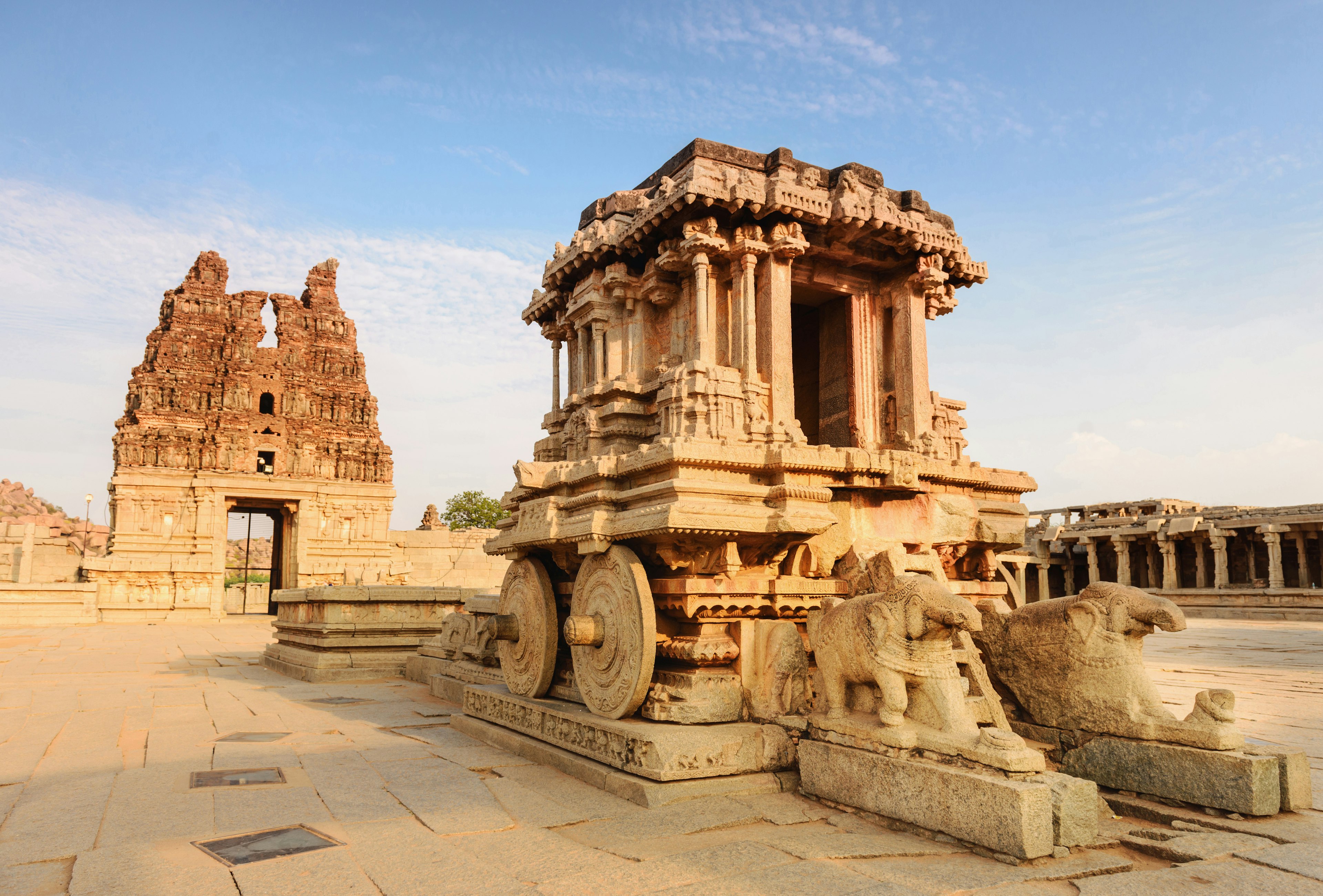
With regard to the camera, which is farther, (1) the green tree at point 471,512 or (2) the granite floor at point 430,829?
(1) the green tree at point 471,512

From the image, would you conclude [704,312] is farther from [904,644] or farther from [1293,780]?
[1293,780]

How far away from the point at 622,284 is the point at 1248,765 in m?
5.35

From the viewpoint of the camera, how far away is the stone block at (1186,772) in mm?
3822

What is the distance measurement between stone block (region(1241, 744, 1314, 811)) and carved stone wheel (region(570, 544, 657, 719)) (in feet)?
9.84

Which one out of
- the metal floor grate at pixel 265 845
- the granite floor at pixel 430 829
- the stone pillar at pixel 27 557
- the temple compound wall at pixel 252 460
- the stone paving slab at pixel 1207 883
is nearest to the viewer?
the stone paving slab at pixel 1207 883

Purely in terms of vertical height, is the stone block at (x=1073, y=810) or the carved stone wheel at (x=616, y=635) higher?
the carved stone wheel at (x=616, y=635)

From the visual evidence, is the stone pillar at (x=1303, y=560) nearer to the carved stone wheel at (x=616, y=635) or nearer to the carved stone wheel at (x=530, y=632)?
the carved stone wheel at (x=530, y=632)

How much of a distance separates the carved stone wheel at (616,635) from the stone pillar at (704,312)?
5.98 ft

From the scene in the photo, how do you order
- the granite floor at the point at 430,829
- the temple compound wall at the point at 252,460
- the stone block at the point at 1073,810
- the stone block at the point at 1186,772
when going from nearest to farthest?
1. the granite floor at the point at 430,829
2. the stone block at the point at 1073,810
3. the stone block at the point at 1186,772
4. the temple compound wall at the point at 252,460

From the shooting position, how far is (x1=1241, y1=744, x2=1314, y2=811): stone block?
388 centimetres

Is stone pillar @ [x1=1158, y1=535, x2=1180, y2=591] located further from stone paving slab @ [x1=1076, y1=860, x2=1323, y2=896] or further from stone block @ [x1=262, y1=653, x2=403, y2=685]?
stone paving slab @ [x1=1076, y1=860, x2=1323, y2=896]

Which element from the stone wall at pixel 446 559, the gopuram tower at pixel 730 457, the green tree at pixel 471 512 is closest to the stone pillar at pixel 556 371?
the gopuram tower at pixel 730 457

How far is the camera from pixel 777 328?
645 cm

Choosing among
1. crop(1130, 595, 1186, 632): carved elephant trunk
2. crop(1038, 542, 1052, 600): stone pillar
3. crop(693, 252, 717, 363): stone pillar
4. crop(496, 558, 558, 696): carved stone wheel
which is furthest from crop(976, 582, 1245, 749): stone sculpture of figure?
crop(1038, 542, 1052, 600): stone pillar
